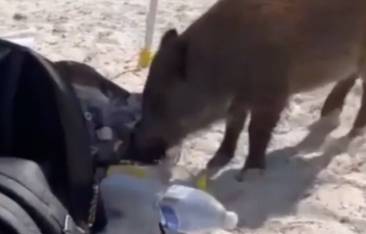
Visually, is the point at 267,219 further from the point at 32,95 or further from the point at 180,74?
the point at 32,95

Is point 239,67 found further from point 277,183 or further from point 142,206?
point 142,206

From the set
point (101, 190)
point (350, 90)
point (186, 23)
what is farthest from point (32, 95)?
point (186, 23)

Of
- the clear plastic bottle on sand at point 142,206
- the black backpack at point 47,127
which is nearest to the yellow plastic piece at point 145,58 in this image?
the clear plastic bottle on sand at point 142,206

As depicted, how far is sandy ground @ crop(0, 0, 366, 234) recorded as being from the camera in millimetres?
3645

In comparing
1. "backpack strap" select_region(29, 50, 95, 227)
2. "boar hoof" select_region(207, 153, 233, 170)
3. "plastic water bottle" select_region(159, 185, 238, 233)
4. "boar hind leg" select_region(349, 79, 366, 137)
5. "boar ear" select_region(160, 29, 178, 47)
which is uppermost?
"backpack strap" select_region(29, 50, 95, 227)

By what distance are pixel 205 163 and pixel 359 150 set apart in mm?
645

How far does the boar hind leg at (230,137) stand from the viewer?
3971 millimetres

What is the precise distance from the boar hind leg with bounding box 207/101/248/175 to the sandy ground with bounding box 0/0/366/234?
0.05m

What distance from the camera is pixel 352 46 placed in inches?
164

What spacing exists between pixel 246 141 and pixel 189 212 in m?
1.29

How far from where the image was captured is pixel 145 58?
4.64m

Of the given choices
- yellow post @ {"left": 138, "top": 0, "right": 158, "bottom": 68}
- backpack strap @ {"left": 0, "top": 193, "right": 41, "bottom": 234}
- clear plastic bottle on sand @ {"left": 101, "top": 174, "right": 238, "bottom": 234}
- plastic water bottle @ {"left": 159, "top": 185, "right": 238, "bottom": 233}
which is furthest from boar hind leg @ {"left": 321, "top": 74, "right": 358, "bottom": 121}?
backpack strap @ {"left": 0, "top": 193, "right": 41, "bottom": 234}

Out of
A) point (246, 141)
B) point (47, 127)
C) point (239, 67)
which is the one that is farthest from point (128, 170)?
point (246, 141)

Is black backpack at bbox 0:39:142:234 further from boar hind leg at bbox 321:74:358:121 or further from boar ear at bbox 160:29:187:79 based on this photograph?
boar hind leg at bbox 321:74:358:121
